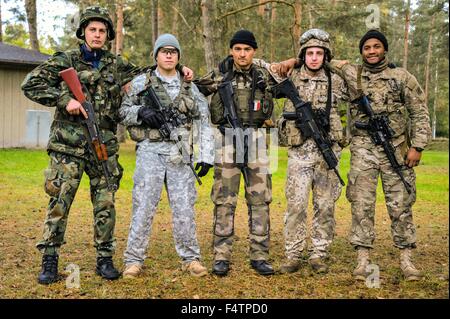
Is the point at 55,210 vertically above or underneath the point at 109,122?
underneath

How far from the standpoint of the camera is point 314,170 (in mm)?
5504

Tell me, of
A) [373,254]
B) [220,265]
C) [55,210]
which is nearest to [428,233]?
[373,254]

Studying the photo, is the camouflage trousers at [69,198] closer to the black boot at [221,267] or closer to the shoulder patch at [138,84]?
the shoulder patch at [138,84]

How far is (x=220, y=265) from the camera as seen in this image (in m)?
5.35

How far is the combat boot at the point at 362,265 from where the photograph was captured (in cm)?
523

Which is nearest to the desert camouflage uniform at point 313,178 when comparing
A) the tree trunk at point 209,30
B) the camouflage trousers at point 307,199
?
the camouflage trousers at point 307,199

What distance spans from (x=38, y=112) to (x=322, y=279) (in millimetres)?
16790

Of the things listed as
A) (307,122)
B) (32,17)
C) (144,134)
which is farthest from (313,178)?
(32,17)

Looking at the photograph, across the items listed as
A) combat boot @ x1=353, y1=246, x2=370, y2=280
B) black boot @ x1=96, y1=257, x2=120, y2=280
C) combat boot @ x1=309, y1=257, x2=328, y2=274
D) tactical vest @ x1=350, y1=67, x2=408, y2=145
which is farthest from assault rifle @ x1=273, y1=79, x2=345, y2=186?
black boot @ x1=96, y1=257, x2=120, y2=280

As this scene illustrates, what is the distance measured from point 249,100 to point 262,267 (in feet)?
5.85

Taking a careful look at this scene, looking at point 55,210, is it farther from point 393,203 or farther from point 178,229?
point 393,203

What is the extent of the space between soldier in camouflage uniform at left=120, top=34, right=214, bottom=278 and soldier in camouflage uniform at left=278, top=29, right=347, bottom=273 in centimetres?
94

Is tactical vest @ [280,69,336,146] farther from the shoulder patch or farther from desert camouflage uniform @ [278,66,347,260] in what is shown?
the shoulder patch

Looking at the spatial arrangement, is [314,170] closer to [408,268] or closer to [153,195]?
[408,268]
